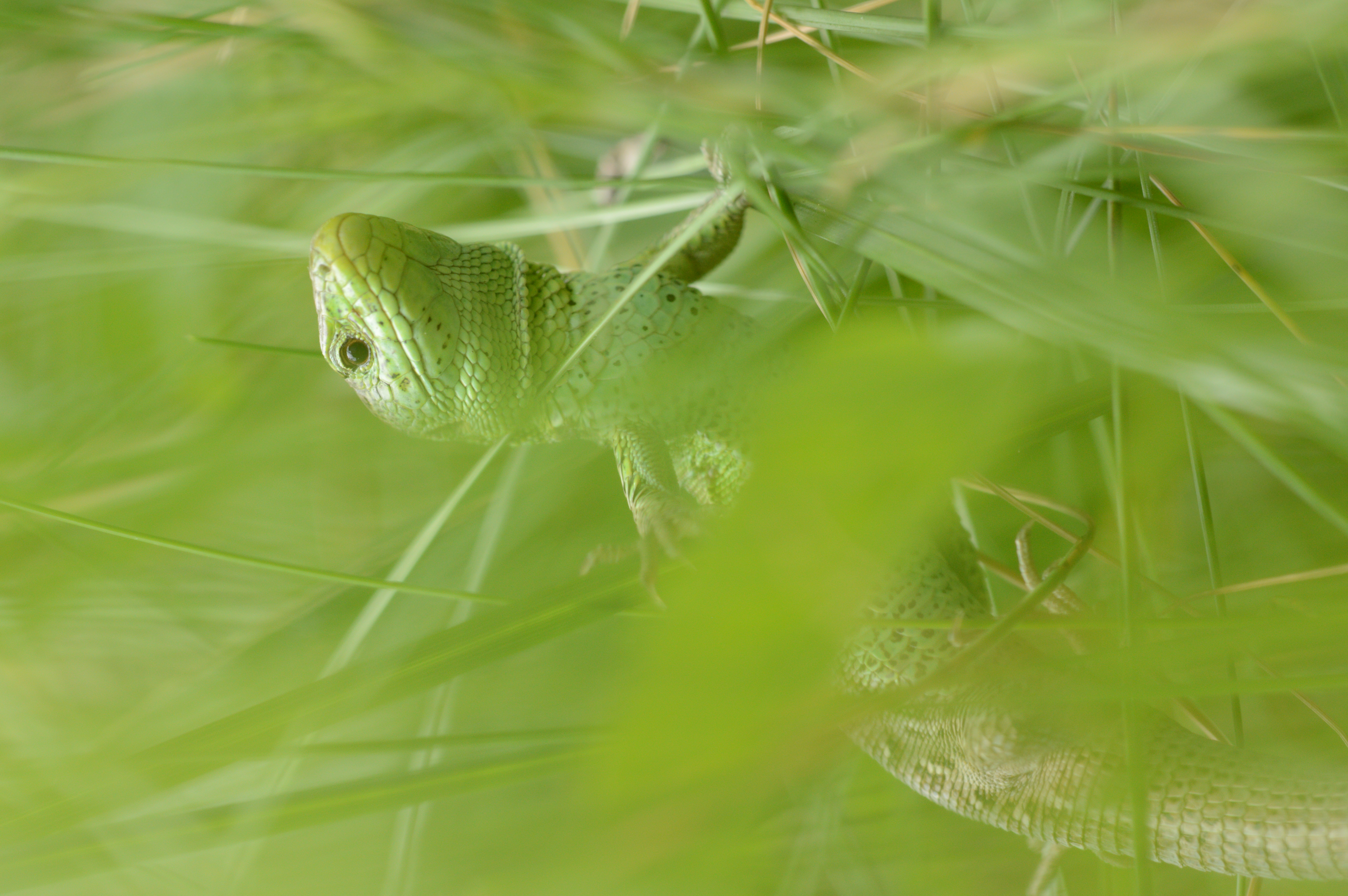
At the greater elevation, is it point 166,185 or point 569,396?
point 166,185

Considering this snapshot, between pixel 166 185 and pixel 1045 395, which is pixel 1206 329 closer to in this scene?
pixel 1045 395

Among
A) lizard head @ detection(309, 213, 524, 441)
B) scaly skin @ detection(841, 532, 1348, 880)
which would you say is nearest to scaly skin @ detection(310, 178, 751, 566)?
lizard head @ detection(309, 213, 524, 441)

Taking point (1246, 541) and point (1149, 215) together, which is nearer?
point (1149, 215)

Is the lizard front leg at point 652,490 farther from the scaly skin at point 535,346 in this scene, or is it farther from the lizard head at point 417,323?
the lizard head at point 417,323

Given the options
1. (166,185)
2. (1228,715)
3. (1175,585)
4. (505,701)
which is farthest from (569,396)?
(1228,715)

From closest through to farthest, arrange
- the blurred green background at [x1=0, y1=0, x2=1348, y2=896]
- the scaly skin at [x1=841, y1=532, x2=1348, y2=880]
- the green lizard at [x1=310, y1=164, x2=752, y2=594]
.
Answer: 1. the blurred green background at [x1=0, y1=0, x2=1348, y2=896]
2. the scaly skin at [x1=841, y1=532, x2=1348, y2=880]
3. the green lizard at [x1=310, y1=164, x2=752, y2=594]

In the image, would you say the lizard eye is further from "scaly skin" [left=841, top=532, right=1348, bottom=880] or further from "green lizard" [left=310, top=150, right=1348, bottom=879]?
"scaly skin" [left=841, top=532, right=1348, bottom=880]

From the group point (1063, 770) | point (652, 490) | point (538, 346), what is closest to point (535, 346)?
point (538, 346)

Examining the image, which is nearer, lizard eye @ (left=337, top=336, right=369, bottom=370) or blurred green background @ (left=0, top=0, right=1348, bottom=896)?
blurred green background @ (left=0, top=0, right=1348, bottom=896)
